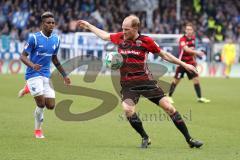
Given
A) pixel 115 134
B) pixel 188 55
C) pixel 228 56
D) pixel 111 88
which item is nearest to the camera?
pixel 115 134

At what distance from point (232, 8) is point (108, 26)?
897cm

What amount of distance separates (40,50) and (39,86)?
2.23 ft

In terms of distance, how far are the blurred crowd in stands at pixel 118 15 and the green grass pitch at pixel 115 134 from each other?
14.9 meters

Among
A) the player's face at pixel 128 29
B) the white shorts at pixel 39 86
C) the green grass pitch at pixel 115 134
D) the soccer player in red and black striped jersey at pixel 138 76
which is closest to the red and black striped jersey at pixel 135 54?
the soccer player in red and black striped jersey at pixel 138 76

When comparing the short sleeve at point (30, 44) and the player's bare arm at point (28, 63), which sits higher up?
the short sleeve at point (30, 44)

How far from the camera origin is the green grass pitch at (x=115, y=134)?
10.6 metres

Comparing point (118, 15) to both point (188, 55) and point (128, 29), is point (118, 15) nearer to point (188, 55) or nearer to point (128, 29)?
point (188, 55)

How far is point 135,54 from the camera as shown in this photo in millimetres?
11188

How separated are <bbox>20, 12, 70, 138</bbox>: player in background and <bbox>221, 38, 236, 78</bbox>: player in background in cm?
2104

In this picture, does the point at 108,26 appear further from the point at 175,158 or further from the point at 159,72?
the point at 175,158

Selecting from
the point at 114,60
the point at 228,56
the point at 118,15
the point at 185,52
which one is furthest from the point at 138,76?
the point at 118,15

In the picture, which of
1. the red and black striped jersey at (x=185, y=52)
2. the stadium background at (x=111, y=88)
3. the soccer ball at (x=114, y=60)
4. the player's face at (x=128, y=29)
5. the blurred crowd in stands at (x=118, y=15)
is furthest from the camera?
the blurred crowd in stands at (x=118, y=15)

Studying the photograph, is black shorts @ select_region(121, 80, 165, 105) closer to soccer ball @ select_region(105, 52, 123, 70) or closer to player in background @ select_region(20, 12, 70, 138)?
soccer ball @ select_region(105, 52, 123, 70)

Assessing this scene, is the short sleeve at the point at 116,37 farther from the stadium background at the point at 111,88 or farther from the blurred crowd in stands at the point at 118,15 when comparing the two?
the blurred crowd in stands at the point at 118,15
